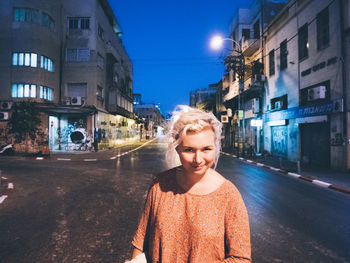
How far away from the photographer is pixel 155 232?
1.44m

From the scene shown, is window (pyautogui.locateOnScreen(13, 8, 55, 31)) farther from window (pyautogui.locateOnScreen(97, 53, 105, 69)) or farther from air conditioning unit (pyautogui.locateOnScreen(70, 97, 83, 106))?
air conditioning unit (pyautogui.locateOnScreen(70, 97, 83, 106))

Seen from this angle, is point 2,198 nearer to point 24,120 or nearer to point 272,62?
point 24,120

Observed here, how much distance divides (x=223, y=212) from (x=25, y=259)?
126 inches

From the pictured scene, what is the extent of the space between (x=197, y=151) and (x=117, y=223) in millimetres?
3641

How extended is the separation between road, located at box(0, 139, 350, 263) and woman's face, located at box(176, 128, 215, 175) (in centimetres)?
245

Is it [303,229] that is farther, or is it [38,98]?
[38,98]

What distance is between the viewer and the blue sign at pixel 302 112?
1166cm

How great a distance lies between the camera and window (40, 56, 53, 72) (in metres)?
21.9

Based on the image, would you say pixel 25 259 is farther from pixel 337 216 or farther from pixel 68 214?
pixel 337 216

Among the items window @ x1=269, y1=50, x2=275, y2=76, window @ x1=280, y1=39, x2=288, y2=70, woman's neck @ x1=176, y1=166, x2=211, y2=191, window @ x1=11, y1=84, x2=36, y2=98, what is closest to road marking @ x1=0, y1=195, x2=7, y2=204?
woman's neck @ x1=176, y1=166, x2=211, y2=191

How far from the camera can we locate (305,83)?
45.6 ft

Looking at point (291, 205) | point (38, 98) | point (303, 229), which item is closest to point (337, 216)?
point (291, 205)

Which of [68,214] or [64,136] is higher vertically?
[64,136]

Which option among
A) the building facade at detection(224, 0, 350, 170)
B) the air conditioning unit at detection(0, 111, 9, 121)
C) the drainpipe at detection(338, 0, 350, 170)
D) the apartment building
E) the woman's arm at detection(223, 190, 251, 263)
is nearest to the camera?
the woman's arm at detection(223, 190, 251, 263)
